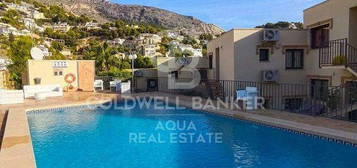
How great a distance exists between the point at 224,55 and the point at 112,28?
3130 inches

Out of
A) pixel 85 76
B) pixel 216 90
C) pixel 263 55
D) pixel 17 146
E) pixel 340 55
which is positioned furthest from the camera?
pixel 85 76

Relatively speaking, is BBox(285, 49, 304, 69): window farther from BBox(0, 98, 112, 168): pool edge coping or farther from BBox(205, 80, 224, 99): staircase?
BBox(0, 98, 112, 168): pool edge coping

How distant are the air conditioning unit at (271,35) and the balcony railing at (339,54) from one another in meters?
2.34

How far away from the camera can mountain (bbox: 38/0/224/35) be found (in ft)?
394

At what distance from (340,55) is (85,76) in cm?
1781

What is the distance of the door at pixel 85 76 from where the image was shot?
22.4m

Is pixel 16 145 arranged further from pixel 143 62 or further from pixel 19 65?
pixel 143 62

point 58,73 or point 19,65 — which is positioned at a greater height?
point 19,65

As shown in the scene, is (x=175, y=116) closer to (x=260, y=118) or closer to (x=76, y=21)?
(x=260, y=118)

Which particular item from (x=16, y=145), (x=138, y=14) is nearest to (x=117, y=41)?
(x=138, y=14)

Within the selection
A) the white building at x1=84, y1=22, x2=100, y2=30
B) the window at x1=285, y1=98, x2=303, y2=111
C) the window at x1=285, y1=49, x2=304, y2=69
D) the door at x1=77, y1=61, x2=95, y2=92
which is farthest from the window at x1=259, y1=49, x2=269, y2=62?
the white building at x1=84, y1=22, x2=100, y2=30

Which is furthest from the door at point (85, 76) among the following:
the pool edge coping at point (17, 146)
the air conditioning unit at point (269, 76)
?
the air conditioning unit at point (269, 76)

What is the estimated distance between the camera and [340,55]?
12.2m

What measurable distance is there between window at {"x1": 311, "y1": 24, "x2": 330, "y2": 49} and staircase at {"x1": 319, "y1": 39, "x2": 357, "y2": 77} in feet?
1.36
